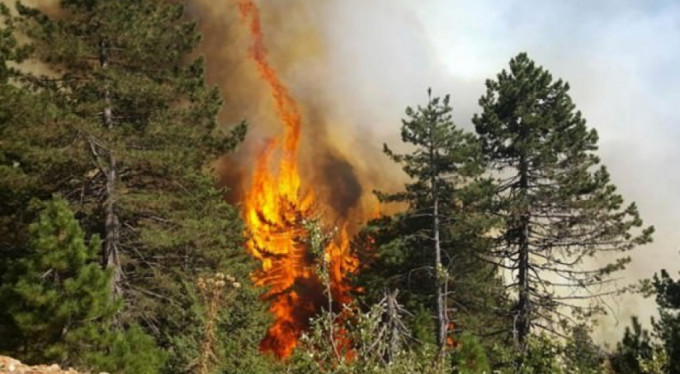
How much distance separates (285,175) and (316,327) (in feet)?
147

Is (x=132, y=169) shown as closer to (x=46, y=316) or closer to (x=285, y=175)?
(x=46, y=316)

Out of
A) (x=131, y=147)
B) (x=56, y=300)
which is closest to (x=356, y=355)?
(x=56, y=300)

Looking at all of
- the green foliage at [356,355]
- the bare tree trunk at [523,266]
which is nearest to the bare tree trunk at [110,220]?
the green foliage at [356,355]

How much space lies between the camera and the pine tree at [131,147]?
666 inches

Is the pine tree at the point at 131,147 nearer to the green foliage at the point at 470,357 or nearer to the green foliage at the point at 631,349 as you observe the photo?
the green foliage at the point at 470,357

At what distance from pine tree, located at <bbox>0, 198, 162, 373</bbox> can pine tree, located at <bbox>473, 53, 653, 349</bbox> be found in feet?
57.7

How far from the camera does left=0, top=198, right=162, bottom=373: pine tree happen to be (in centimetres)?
1278

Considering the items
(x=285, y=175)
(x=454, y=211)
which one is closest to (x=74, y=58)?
(x=454, y=211)

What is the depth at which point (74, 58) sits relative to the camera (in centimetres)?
1798

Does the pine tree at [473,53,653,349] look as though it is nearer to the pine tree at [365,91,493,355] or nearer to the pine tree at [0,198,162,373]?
the pine tree at [365,91,493,355]

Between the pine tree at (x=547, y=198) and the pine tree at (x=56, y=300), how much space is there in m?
17.6

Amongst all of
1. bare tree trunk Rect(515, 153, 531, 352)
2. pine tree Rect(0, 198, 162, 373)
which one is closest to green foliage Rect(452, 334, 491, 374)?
bare tree trunk Rect(515, 153, 531, 352)

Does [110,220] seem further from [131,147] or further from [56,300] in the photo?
[56,300]

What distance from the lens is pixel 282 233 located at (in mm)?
47312
